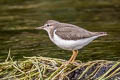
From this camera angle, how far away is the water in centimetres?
1220

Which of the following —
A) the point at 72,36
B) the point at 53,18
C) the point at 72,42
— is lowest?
the point at 53,18

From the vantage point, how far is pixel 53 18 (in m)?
17.6

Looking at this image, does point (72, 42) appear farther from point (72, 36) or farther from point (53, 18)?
point (53, 18)

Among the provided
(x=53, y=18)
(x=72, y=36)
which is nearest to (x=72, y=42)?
(x=72, y=36)

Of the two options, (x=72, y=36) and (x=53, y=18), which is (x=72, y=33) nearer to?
(x=72, y=36)

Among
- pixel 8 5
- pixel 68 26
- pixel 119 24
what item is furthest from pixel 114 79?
pixel 8 5

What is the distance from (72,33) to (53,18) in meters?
8.36

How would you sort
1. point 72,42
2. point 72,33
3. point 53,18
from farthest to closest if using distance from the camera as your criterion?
1. point 53,18
2. point 72,33
3. point 72,42

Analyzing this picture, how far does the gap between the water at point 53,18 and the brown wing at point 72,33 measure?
186cm

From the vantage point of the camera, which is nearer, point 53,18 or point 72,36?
point 72,36

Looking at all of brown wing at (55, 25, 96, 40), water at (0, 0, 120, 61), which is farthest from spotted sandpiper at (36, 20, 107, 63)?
water at (0, 0, 120, 61)

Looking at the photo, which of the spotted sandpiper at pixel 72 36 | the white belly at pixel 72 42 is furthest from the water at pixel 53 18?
the white belly at pixel 72 42

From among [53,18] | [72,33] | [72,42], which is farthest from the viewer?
[53,18]

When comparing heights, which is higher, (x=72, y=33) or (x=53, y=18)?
(x=72, y=33)
